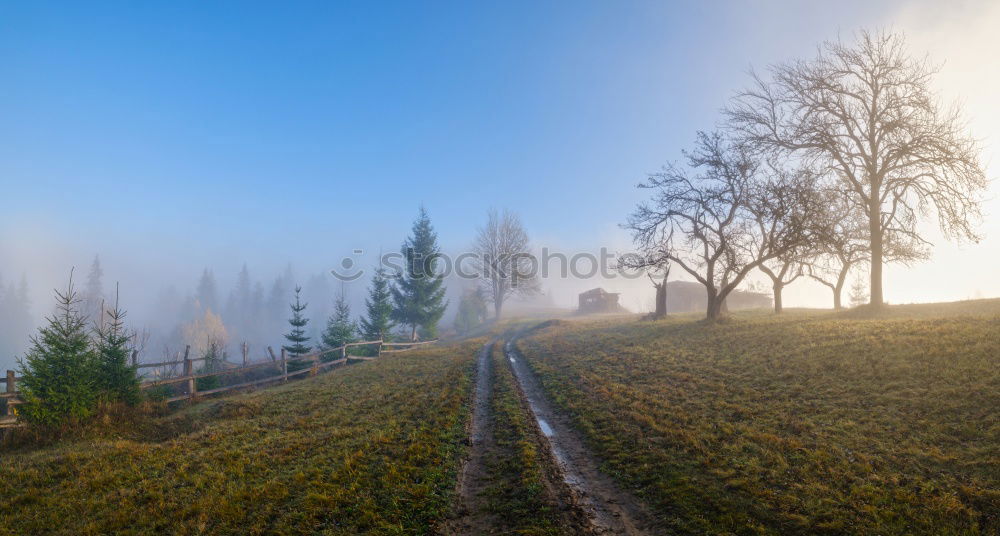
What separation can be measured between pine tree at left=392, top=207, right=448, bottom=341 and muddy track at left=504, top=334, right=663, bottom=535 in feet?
103

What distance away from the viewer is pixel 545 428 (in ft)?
35.1

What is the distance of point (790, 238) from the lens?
2309 centimetres

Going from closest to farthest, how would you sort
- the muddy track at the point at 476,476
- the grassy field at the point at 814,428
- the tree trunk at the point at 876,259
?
the grassy field at the point at 814,428, the muddy track at the point at 476,476, the tree trunk at the point at 876,259

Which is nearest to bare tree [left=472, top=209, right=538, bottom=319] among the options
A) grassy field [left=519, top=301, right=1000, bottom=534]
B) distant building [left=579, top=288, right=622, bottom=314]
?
distant building [left=579, top=288, right=622, bottom=314]

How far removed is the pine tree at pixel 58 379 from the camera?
11.5 meters

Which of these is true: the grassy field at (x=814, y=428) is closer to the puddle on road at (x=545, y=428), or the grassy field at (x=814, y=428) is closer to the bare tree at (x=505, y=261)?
the puddle on road at (x=545, y=428)

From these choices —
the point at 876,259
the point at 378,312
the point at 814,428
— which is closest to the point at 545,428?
the point at 814,428

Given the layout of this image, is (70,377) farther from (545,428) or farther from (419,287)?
(419,287)

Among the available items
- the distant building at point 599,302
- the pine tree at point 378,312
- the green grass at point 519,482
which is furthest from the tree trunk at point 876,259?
the distant building at point 599,302

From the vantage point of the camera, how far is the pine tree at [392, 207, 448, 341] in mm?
41875

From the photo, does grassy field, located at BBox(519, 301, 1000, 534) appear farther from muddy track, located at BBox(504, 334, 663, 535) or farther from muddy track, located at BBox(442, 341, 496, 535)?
muddy track, located at BBox(442, 341, 496, 535)

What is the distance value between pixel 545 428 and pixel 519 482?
344cm

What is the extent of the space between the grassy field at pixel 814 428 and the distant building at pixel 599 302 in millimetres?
50893

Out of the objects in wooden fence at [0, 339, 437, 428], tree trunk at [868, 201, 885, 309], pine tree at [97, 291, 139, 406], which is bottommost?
wooden fence at [0, 339, 437, 428]
